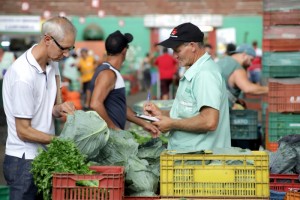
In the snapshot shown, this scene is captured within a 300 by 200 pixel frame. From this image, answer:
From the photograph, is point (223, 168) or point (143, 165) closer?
point (223, 168)

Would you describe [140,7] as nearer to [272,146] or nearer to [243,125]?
[243,125]

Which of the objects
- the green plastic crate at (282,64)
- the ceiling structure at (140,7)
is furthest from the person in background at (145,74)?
the green plastic crate at (282,64)

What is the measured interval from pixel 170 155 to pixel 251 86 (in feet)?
16.3

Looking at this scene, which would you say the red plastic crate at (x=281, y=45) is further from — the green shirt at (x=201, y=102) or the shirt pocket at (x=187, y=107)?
the shirt pocket at (x=187, y=107)

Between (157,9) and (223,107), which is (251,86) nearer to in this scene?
(223,107)

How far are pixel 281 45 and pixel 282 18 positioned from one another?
34 cm

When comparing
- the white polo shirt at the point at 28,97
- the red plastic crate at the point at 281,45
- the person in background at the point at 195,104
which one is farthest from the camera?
the red plastic crate at the point at 281,45

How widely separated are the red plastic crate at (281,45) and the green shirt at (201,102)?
12.6 ft

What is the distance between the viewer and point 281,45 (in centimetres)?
980

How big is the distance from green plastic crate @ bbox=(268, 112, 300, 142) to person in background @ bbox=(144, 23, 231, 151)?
331cm

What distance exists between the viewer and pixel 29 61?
18.7 feet

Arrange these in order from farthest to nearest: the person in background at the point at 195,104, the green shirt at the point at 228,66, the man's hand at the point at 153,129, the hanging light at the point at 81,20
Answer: the hanging light at the point at 81,20, the green shirt at the point at 228,66, the man's hand at the point at 153,129, the person in background at the point at 195,104

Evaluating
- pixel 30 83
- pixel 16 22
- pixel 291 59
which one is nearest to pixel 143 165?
pixel 30 83

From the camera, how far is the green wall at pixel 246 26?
145ft
